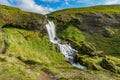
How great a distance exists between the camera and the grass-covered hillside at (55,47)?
69.1 metres

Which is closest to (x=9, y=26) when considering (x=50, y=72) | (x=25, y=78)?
(x=50, y=72)

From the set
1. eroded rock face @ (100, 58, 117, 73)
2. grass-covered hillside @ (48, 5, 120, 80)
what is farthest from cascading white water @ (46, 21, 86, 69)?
eroded rock face @ (100, 58, 117, 73)

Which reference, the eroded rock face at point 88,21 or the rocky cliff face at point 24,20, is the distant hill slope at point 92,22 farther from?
the rocky cliff face at point 24,20

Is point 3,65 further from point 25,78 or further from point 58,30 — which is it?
point 58,30

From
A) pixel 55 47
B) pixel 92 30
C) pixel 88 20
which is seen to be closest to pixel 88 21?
pixel 88 20

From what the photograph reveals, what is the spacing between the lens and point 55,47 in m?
109

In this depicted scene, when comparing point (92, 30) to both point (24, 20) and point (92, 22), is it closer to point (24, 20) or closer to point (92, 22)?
point (92, 22)

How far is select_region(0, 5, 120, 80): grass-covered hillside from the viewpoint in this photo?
6912cm

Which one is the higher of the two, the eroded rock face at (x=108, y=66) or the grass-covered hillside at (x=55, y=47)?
the grass-covered hillside at (x=55, y=47)

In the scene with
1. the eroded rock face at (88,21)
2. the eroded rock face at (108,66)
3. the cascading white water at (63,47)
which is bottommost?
the eroded rock face at (108,66)

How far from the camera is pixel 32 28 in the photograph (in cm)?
12256

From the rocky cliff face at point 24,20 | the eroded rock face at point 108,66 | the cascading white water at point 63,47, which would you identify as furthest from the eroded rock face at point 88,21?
the eroded rock face at point 108,66

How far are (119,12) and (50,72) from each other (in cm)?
11607

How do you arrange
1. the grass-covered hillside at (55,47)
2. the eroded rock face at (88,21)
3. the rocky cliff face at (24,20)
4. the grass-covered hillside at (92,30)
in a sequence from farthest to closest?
the eroded rock face at (88,21)
the grass-covered hillside at (92,30)
the rocky cliff face at (24,20)
the grass-covered hillside at (55,47)
